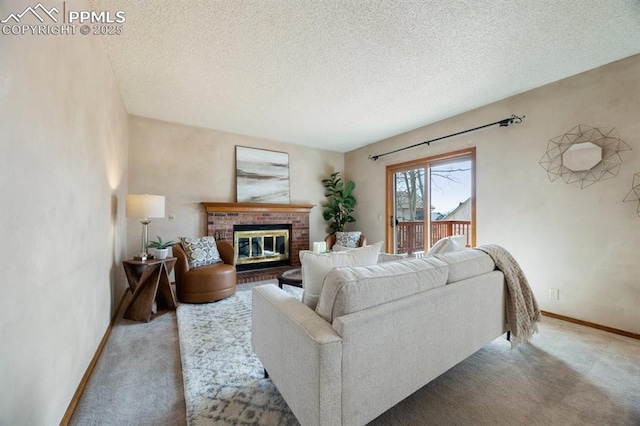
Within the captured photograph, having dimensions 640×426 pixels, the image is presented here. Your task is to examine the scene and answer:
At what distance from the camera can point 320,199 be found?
5.57m

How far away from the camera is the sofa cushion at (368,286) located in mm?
1166

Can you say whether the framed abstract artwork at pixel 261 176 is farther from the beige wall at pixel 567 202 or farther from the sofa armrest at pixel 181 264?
the beige wall at pixel 567 202

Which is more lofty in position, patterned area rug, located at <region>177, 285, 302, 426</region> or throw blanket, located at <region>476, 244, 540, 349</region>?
throw blanket, located at <region>476, 244, 540, 349</region>

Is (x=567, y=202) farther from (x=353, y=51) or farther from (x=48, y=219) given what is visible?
(x=48, y=219)

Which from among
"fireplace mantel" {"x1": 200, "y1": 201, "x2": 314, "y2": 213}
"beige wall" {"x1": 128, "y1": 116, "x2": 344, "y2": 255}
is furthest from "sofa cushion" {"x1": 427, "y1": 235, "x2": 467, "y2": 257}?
"beige wall" {"x1": 128, "y1": 116, "x2": 344, "y2": 255}

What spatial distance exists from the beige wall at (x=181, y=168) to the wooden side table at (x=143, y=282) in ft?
4.07

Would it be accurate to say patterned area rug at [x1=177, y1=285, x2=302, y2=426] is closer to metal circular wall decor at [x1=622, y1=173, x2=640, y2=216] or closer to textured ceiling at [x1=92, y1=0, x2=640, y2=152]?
textured ceiling at [x1=92, y1=0, x2=640, y2=152]

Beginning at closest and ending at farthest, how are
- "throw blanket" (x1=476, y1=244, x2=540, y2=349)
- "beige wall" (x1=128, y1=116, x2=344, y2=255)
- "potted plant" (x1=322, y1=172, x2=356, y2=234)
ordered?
"throw blanket" (x1=476, y1=244, x2=540, y2=349), "beige wall" (x1=128, y1=116, x2=344, y2=255), "potted plant" (x1=322, y1=172, x2=356, y2=234)

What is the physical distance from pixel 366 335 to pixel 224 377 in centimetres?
117

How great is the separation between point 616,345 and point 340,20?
3.56 metres

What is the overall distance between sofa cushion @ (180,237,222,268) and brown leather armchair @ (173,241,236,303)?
0.30ft

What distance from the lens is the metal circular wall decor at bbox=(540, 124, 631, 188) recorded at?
2428mm

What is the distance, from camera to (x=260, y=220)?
467cm

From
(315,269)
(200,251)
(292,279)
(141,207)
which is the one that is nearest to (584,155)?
(315,269)
